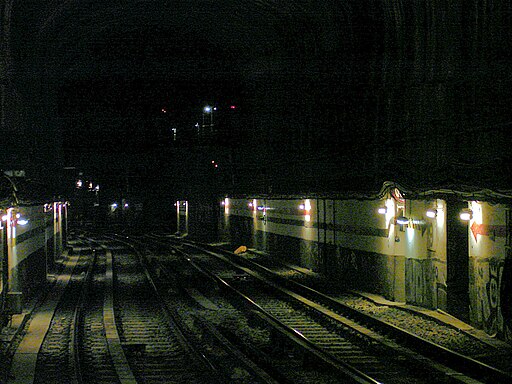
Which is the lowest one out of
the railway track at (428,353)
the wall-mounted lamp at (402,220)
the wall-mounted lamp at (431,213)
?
the railway track at (428,353)

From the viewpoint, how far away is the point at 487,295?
14359mm

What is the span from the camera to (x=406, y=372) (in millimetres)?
11711

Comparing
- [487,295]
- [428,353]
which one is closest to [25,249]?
[428,353]

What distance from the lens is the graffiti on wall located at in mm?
13781

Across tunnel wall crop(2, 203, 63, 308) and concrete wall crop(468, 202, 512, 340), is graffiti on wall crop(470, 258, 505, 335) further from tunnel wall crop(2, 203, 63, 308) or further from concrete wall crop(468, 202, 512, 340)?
tunnel wall crop(2, 203, 63, 308)

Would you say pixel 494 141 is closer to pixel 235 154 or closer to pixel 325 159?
pixel 325 159

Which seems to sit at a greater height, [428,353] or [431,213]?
[431,213]

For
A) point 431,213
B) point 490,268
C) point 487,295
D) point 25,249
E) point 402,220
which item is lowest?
point 487,295

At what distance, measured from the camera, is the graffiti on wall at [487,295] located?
1378cm

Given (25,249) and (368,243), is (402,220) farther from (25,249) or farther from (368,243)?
(25,249)

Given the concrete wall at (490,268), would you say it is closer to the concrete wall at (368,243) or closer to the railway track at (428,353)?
the railway track at (428,353)

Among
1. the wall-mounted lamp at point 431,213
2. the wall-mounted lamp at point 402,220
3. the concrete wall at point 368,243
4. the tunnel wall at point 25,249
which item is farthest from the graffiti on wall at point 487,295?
the tunnel wall at point 25,249

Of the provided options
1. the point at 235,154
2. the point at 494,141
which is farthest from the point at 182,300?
the point at 235,154

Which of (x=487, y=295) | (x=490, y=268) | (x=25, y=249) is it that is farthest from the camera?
(x=25, y=249)
